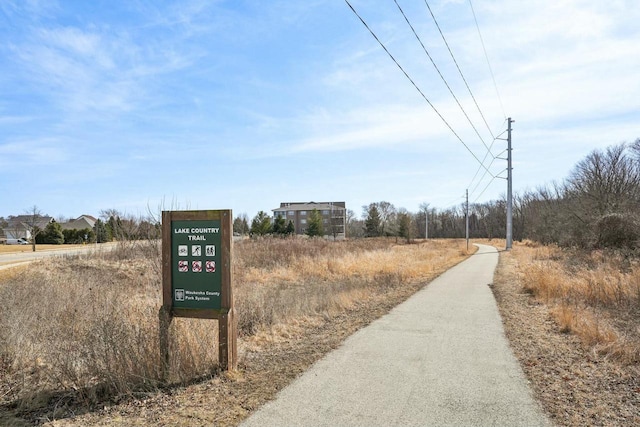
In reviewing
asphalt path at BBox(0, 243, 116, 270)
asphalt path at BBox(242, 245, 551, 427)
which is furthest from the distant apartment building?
asphalt path at BBox(242, 245, 551, 427)

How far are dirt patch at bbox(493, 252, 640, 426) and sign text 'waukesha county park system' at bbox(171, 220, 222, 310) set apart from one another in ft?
13.2

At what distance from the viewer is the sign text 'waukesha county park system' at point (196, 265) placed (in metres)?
5.42

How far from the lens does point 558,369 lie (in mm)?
5812

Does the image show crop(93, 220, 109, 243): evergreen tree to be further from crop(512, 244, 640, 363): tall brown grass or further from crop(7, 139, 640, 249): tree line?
crop(512, 244, 640, 363): tall brown grass

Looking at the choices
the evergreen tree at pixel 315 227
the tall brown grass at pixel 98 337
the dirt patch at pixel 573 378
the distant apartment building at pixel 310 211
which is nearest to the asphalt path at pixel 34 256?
the tall brown grass at pixel 98 337

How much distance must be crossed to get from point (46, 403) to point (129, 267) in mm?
14734

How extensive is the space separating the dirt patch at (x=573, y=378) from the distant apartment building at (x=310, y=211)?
104 metres

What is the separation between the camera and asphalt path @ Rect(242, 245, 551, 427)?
420 cm

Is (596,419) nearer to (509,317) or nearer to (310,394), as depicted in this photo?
(310,394)

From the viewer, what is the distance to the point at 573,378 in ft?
17.8

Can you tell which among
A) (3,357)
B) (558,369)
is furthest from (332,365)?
(3,357)

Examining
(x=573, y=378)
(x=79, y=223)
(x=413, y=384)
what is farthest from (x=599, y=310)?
(x=79, y=223)

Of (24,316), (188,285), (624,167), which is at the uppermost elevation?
(624,167)

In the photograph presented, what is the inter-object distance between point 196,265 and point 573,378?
4.99 m
